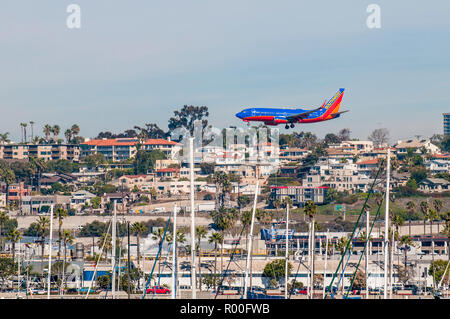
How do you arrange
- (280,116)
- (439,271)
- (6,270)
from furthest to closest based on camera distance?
(6,270)
(439,271)
(280,116)

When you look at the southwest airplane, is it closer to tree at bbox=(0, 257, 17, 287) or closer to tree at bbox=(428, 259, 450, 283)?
tree at bbox=(428, 259, 450, 283)

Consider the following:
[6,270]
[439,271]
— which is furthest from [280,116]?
[6,270]

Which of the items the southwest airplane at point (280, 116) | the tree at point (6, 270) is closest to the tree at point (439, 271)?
the southwest airplane at point (280, 116)

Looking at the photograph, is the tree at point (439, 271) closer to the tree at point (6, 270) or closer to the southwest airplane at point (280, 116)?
the southwest airplane at point (280, 116)

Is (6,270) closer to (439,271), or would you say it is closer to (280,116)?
(280,116)

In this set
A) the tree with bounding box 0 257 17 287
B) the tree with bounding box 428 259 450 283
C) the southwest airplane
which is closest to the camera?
the southwest airplane

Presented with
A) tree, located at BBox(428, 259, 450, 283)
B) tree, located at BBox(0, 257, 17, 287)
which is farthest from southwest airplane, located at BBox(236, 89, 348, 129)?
tree, located at BBox(0, 257, 17, 287)

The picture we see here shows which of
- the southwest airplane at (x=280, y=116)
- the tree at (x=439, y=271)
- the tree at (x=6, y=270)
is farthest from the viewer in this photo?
the tree at (x=6, y=270)
